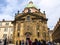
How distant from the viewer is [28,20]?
5238cm

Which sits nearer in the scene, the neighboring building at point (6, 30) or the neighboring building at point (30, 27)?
the neighboring building at point (30, 27)

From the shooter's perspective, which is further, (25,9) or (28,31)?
(25,9)

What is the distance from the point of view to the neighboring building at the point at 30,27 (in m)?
50.2

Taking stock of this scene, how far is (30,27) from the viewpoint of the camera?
167 feet

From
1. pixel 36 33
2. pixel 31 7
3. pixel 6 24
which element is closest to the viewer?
pixel 36 33

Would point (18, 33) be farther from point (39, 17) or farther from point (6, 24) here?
point (6, 24)

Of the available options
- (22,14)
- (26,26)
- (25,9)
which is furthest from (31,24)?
(25,9)

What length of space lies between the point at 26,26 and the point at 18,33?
370 cm

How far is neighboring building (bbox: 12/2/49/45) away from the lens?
165 feet

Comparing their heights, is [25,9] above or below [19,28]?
above

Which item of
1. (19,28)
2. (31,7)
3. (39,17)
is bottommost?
(19,28)

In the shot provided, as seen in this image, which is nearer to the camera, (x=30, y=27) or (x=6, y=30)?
(x=30, y=27)

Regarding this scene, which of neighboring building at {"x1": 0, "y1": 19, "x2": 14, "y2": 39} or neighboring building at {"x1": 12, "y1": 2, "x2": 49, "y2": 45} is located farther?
neighboring building at {"x1": 0, "y1": 19, "x2": 14, "y2": 39}

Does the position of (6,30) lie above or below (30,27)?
below
